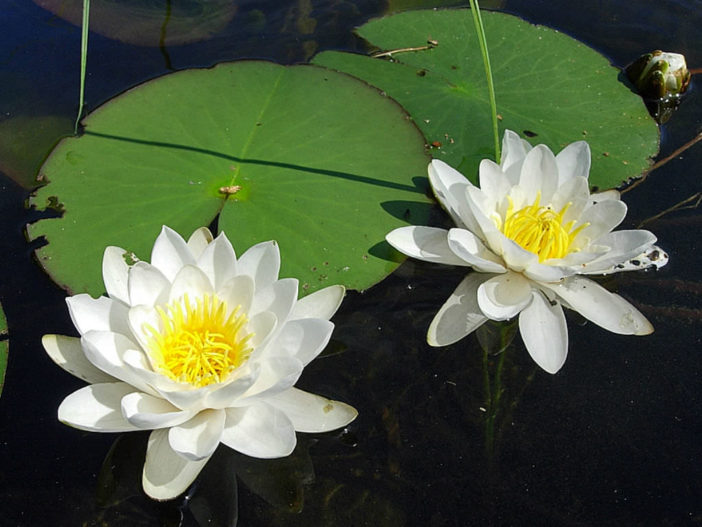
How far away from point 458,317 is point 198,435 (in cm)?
128

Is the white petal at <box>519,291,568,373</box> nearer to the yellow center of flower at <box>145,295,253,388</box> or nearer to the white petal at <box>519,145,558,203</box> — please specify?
the white petal at <box>519,145,558,203</box>

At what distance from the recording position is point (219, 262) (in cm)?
260

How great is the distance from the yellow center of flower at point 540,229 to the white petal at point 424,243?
0.28 meters

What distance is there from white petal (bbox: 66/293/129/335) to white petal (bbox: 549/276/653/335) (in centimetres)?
190

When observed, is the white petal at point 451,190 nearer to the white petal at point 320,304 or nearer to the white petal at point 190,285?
the white petal at point 320,304

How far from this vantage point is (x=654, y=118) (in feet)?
13.6

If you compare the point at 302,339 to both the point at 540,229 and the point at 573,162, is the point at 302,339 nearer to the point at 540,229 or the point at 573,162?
the point at 540,229

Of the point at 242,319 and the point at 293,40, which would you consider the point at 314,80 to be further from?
the point at 242,319

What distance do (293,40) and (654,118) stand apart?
8.24 feet

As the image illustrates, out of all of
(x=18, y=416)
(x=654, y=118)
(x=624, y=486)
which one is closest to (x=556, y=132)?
(x=654, y=118)

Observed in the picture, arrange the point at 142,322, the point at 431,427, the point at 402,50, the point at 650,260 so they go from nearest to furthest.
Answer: the point at 142,322 → the point at 431,427 → the point at 650,260 → the point at 402,50

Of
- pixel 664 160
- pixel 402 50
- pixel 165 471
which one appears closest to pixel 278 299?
pixel 165 471

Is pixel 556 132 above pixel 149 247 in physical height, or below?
above

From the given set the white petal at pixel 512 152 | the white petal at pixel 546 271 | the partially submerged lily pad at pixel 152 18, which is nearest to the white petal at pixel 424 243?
the white petal at pixel 546 271
